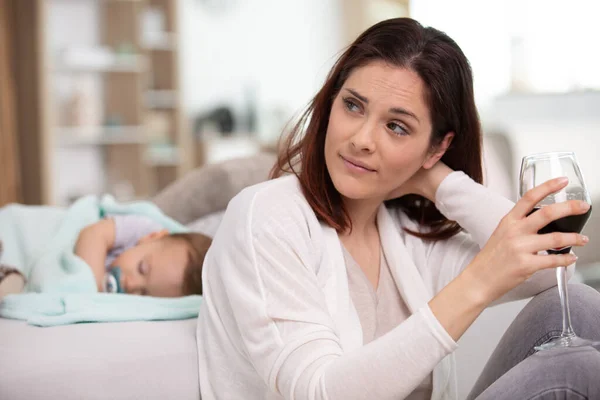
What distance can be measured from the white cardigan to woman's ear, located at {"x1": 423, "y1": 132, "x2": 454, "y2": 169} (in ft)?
0.18

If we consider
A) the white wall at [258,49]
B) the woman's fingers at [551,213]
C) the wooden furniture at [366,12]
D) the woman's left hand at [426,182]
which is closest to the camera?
the woman's fingers at [551,213]

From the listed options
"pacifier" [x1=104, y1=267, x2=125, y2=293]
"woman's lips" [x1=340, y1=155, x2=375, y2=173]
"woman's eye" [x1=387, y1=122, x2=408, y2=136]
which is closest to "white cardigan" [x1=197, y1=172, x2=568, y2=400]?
"woman's lips" [x1=340, y1=155, x2=375, y2=173]

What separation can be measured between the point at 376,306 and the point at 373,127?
377 mm

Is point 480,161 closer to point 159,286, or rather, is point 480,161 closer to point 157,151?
point 159,286

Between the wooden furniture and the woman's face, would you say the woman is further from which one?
the wooden furniture

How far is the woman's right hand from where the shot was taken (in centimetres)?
104

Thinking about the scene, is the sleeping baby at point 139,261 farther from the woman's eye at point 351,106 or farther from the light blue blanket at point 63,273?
the woman's eye at point 351,106

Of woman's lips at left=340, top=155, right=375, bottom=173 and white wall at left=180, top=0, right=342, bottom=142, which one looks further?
white wall at left=180, top=0, right=342, bottom=142

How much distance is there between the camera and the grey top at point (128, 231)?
86.6 inches

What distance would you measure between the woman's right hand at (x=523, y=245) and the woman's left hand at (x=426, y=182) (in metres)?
0.52

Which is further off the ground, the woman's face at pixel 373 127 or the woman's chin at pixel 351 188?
the woman's face at pixel 373 127

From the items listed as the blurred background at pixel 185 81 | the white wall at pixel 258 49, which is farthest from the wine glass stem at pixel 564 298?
the white wall at pixel 258 49

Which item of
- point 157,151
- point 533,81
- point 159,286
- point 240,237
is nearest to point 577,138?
point 533,81

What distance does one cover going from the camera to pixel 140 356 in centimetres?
140
